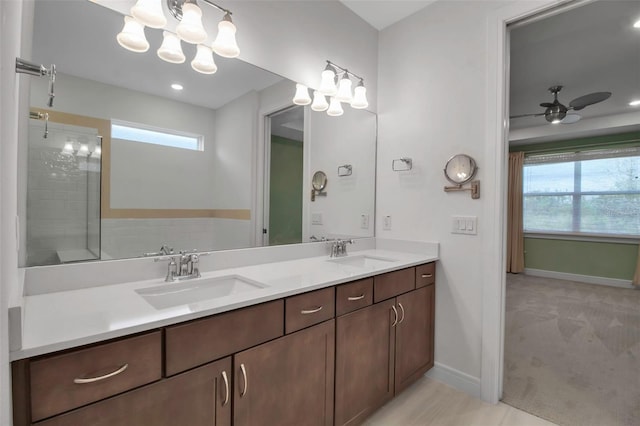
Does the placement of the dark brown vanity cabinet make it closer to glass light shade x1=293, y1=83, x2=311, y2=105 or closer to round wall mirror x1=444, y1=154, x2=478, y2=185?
round wall mirror x1=444, y1=154, x2=478, y2=185

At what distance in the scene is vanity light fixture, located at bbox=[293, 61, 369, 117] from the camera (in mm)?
2000

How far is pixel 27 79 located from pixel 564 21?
10.7 feet

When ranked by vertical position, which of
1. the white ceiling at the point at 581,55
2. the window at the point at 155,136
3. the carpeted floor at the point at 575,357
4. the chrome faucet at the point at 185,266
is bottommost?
the carpeted floor at the point at 575,357

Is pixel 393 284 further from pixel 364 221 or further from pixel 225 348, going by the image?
pixel 225 348

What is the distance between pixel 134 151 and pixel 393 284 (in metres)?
1.49

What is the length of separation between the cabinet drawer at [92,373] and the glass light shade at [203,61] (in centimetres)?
125

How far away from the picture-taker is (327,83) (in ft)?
6.61

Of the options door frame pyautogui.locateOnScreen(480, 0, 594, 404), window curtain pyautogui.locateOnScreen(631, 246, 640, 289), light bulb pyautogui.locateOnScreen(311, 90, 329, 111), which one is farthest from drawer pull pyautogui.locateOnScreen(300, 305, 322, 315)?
window curtain pyautogui.locateOnScreen(631, 246, 640, 289)

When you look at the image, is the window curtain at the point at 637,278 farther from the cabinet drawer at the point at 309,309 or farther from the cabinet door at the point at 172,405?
the cabinet door at the point at 172,405

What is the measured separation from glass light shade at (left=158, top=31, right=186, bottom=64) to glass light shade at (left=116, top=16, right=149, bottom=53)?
3.8 inches

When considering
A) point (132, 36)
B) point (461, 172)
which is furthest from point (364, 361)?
point (132, 36)

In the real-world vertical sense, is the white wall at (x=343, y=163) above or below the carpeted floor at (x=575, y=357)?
above

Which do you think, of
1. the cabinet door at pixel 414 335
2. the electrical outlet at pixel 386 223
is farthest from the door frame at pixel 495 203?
the electrical outlet at pixel 386 223

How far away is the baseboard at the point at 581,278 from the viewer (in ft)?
15.1
